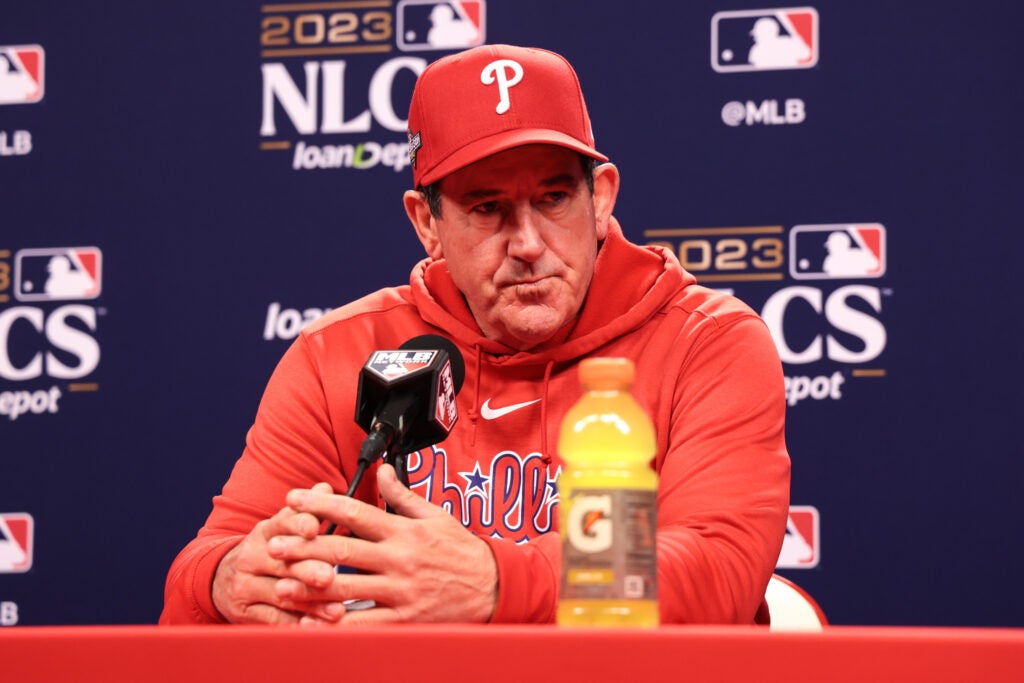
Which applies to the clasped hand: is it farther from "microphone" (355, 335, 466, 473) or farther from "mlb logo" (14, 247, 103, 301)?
"mlb logo" (14, 247, 103, 301)

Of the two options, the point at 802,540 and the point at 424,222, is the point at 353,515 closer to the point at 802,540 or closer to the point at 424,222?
the point at 424,222

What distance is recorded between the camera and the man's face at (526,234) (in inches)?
63.1

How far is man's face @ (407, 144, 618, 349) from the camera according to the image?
1603mm

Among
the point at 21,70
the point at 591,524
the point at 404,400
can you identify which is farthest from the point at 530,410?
the point at 21,70

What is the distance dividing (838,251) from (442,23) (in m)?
0.99

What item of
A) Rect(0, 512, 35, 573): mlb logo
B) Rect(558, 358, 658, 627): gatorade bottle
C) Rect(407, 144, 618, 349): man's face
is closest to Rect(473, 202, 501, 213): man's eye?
Rect(407, 144, 618, 349): man's face

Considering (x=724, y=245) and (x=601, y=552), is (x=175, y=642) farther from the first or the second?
(x=724, y=245)

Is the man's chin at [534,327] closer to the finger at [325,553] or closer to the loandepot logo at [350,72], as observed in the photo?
the finger at [325,553]

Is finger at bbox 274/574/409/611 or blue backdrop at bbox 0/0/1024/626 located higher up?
blue backdrop at bbox 0/0/1024/626

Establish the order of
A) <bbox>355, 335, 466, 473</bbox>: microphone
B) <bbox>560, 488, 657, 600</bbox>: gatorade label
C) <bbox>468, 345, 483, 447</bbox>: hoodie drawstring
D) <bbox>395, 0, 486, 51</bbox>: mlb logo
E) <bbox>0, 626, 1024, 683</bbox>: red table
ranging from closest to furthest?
<bbox>0, 626, 1024, 683</bbox>: red table < <bbox>560, 488, 657, 600</bbox>: gatorade label < <bbox>355, 335, 466, 473</bbox>: microphone < <bbox>468, 345, 483, 447</bbox>: hoodie drawstring < <bbox>395, 0, 486, 51</bbox>: mlb logo

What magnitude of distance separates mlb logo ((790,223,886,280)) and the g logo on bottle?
1747mm

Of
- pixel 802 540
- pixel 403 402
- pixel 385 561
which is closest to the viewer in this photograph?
pixel 385 561

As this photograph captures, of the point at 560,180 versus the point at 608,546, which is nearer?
the point at 608,546

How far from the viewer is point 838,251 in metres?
2.54
